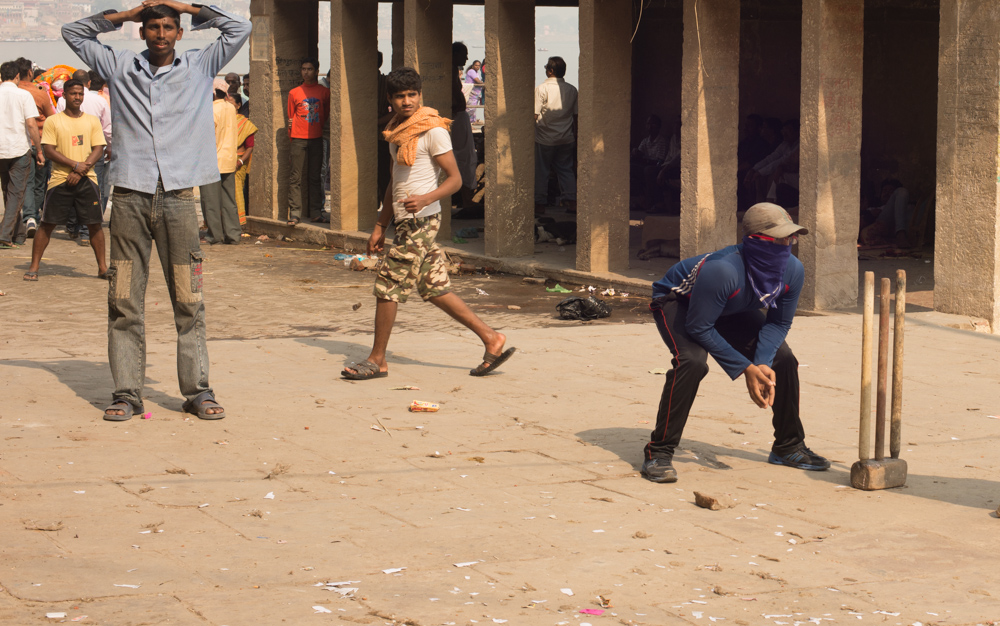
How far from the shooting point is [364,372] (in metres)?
7.62

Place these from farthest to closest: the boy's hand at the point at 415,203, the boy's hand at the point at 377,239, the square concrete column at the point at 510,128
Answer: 1. the square concrete column at the point at 510,128
2. the boy's hand at the point at 377,239
3. the boy's hand at the point at 415,203

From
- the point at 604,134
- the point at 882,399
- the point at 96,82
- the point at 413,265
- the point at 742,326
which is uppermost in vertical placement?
the point at 96,82

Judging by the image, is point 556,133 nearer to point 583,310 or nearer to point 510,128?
point 510,128

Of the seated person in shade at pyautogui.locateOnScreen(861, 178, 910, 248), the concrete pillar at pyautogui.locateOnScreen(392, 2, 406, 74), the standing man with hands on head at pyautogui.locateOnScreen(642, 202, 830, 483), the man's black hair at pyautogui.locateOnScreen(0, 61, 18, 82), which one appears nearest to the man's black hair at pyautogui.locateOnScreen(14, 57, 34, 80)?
the man's black hair at pyautogui.locateOnScreen(0, 61, 18, 82)

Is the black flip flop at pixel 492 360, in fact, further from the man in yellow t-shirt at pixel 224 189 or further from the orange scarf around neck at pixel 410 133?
the man in yellow t-shirt at pixel 224 189

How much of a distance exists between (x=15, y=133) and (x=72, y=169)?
2539 mm

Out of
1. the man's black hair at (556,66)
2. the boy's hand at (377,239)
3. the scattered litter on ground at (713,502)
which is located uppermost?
the man's black hair at (556,66)

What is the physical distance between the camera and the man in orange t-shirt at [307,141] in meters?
16.1

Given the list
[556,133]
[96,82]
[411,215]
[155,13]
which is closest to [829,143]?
[411,215]

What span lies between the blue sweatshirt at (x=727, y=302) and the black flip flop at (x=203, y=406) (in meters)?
2.47

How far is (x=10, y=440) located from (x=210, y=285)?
6.67 m

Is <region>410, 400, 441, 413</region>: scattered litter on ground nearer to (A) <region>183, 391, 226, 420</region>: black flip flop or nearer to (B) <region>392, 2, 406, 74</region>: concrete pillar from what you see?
(A) <region>183, 391, 226, 420</region>: black flip flop

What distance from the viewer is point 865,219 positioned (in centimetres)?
1556

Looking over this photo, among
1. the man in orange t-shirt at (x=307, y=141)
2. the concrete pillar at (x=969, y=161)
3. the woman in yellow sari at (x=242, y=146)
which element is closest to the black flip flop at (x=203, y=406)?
the concrete pillar at (x=969, y=161)
